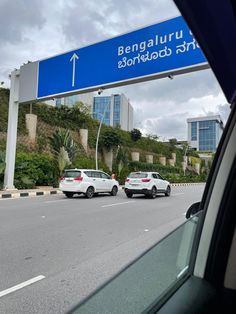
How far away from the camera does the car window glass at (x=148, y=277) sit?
4.92ft

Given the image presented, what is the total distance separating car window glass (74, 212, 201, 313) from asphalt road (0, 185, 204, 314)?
58.0 inches

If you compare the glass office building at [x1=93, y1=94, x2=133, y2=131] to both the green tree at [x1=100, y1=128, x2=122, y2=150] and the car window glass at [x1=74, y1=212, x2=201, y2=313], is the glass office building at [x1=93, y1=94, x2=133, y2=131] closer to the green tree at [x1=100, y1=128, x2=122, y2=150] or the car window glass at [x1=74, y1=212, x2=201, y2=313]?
the green tree at [x1=100, y1=128, x2=122, y2=150]

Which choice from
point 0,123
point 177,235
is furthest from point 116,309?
point 0,123

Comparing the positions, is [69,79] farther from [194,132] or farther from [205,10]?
[205,10]

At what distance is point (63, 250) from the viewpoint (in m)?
6.08

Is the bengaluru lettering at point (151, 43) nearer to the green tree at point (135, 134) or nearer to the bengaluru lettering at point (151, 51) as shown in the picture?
the bengaluru lettering at point (151, 51)

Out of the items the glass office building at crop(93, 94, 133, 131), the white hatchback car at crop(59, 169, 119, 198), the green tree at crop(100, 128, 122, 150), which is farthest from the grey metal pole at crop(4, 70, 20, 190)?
the glass office building at crop(93, 94, 133, 131)

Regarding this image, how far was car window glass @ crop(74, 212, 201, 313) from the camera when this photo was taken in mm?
1500

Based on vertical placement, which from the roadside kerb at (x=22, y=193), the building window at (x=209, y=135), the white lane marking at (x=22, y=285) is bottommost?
the white lane marking at (x=22, y=285)

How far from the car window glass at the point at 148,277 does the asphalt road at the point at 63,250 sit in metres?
1.47

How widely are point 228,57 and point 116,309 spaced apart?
143 centimetres

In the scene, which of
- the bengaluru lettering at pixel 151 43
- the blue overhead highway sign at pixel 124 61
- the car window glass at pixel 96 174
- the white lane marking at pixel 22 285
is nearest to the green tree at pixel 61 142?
the blue overhead highway sign at pixel 124 61

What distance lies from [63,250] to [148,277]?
463 centimetres

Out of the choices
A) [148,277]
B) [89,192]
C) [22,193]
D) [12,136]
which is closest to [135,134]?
[12,136]
